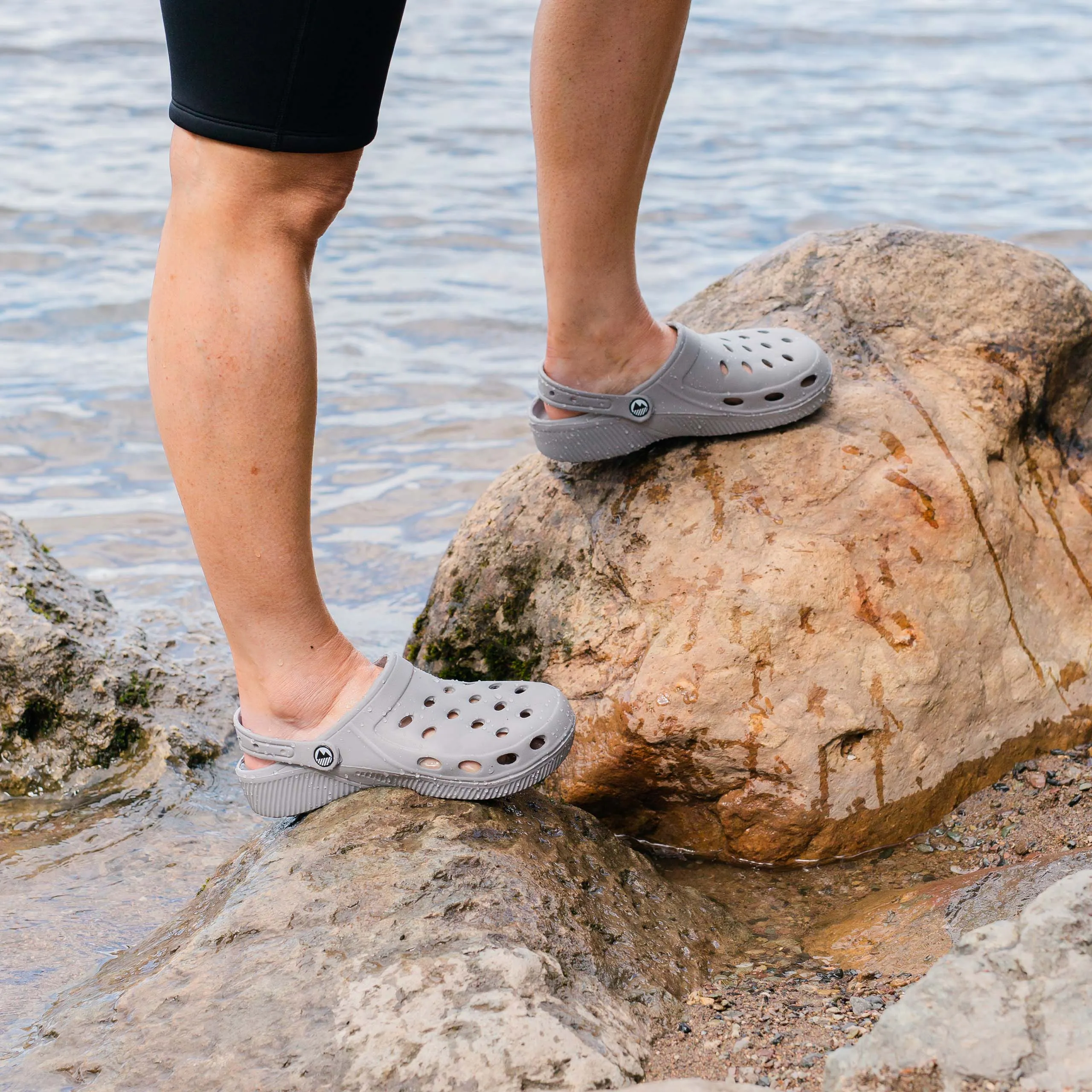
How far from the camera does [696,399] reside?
2570mm

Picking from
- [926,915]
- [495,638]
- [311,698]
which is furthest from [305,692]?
[926,915]

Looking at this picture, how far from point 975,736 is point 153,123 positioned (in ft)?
28.1

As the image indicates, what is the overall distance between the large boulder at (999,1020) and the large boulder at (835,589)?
3.02 feet

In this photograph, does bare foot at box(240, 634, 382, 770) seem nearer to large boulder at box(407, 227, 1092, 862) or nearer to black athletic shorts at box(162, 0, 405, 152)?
large boulder at box(407, 227, 1092, 862)

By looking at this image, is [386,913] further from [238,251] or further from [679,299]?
[679,299]

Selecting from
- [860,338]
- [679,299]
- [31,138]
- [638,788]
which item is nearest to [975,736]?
[638,788]

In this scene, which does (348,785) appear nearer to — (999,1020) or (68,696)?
(999,1020)

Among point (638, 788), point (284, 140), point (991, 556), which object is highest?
point (284, 140)

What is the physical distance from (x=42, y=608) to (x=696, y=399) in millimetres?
1714

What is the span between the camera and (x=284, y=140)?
1741 millimetres

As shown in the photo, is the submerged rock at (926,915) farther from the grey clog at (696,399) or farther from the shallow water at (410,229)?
the shallow water at (410,229)

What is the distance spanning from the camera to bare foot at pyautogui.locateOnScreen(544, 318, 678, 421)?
8.21 ft

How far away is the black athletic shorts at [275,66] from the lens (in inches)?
65.6

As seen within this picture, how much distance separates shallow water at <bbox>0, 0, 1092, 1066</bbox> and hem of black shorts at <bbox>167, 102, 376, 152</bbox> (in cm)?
145
